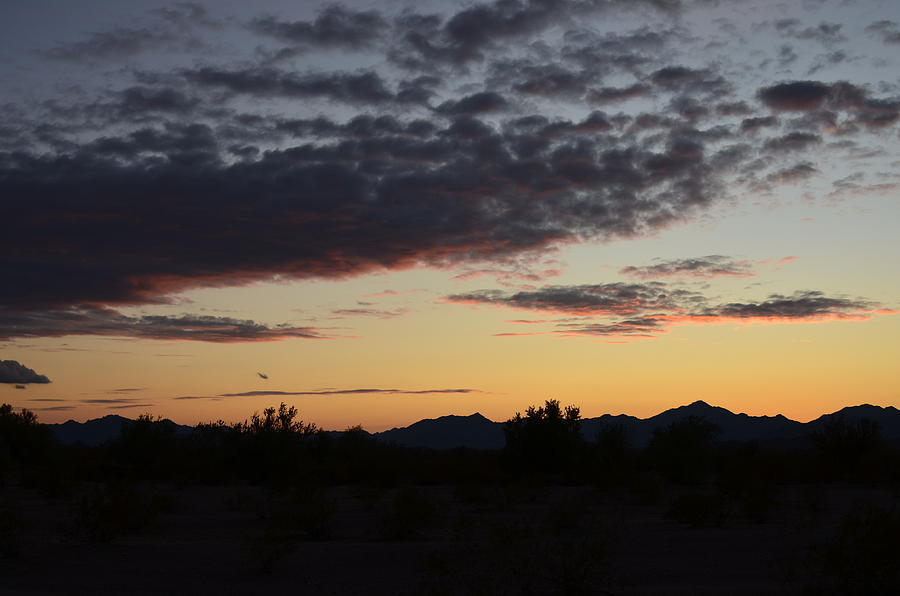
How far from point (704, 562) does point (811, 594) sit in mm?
4484

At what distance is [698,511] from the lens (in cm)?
2194

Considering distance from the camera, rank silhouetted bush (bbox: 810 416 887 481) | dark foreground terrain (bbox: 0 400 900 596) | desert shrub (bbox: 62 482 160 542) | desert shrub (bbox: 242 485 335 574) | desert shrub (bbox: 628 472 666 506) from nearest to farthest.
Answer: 1. dark foreground terrain (bbox: 0 400 900 596)
2. desert shrub (bbox: 242 485 335 574)
3. desert shrub (bbox: 62 482 160 542)
4. desert shrub (bbox: 628 472 666 506)
5. silhouetted bush (bbox: 810 416 887 481)

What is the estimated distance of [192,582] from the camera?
15.9 m

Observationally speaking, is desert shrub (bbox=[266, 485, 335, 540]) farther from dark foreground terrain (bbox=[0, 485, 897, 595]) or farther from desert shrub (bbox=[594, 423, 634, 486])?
desert shrub (bbox=[594, 423, 634, 486])

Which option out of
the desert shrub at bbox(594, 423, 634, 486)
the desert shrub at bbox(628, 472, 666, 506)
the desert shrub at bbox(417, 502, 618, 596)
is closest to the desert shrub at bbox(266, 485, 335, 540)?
the desert shrub at bbox(417, 502, 618, 596)

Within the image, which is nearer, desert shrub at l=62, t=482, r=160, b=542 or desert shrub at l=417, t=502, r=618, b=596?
desert shrub at l=417, t=502, r=618, b=596

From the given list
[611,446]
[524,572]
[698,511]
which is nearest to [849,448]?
[611,446]

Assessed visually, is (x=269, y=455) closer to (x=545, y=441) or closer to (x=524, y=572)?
(x=545, y=441)

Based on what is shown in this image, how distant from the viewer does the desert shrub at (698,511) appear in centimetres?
2195

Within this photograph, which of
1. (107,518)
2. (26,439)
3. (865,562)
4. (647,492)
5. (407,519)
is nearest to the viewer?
(865,562)

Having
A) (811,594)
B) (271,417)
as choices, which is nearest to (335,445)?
(271,417)

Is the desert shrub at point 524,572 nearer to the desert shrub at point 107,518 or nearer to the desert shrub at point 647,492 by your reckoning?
the desert shrub at point 107,518

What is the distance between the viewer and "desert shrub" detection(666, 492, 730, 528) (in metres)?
22.0

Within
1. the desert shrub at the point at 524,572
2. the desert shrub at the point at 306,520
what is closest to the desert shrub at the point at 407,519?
the desert shrub at the point at 306,520
